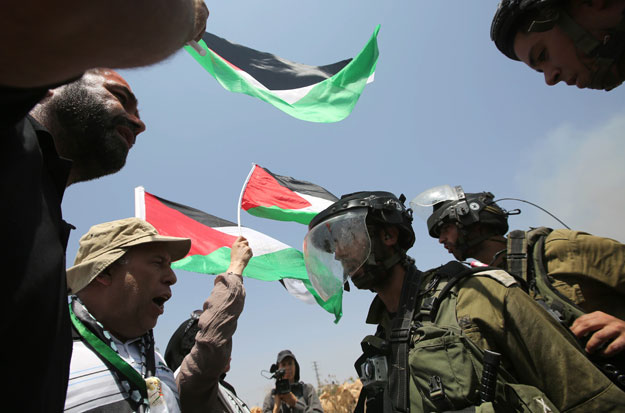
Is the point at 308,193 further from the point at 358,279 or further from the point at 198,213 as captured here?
the point at 358,279

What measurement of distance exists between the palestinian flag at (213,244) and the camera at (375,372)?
2.25 m

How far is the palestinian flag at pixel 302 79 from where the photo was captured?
5695 millimetres

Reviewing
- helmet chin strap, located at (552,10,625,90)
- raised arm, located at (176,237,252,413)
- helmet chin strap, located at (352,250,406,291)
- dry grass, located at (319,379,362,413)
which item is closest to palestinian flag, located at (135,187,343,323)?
helmet chin strap, located at (352,250,406,291)

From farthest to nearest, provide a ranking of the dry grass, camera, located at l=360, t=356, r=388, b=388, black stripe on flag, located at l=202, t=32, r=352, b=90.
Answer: the dry grass → black stripe on flag, located at l=202, t=32, r=352, b=90 → camera, located at l=360, t=356, r=388, b=388

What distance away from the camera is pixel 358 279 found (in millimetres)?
3107

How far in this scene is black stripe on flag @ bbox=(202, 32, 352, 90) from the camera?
584cm

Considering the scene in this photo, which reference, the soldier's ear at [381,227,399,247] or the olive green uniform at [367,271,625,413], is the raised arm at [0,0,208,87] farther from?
the soldier's ear at [381,227,399,247]

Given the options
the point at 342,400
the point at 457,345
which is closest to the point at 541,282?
the point at 457,345

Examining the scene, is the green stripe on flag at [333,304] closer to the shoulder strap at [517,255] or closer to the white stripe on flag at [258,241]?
the white stripe on flag at [258,241]

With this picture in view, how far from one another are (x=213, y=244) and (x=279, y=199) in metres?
1.28

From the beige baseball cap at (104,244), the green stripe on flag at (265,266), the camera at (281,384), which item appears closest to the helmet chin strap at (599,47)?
the beige baseball cap at (104,244)

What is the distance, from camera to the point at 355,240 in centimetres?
324

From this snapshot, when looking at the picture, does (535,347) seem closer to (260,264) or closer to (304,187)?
(260,264)

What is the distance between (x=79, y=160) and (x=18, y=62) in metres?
1.11
